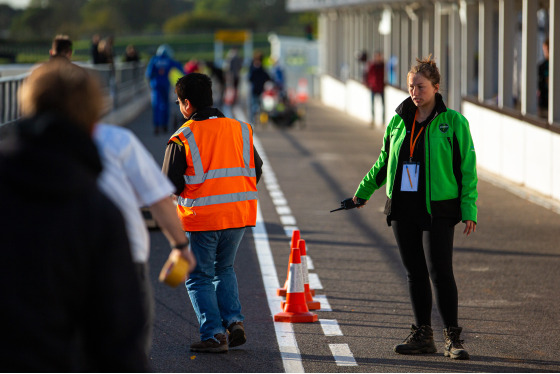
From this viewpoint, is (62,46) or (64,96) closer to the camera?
(64,96)

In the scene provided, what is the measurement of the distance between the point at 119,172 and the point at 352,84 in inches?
1399

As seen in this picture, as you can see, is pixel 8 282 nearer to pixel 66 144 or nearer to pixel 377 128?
pixel 66 144

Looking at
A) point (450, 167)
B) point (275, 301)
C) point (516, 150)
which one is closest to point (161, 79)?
point (516, 150)

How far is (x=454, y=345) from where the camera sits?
6723mm

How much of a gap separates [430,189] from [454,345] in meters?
0.92

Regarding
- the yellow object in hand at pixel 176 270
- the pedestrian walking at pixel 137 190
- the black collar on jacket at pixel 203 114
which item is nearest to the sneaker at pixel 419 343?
the black collar on jacket at pixel 203 114

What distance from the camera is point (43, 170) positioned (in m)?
3.05

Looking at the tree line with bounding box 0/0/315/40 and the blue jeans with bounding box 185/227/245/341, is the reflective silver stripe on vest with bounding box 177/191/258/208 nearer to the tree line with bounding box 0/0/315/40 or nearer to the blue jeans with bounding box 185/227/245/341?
the blue jeans with bounding box 185/227/245/341

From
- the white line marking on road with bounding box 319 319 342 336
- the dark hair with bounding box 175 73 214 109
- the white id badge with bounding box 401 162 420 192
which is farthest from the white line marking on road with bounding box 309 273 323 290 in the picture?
the dark hair with bounding box 175 73 214 109

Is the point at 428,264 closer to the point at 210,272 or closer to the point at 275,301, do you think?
the point at 210,272

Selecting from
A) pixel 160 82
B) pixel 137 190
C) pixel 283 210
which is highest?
pixel 137 190

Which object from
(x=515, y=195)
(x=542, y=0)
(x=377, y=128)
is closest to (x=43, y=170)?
(x=515, y=195)

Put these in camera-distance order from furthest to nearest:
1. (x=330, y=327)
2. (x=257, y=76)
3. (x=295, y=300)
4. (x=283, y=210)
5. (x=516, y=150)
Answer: (x=257, y=76) < (x=516, y=150) < (x=283, y=210) < (x=295, y=300) < (x=330, y=327)

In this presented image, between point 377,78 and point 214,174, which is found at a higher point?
point 214,174
